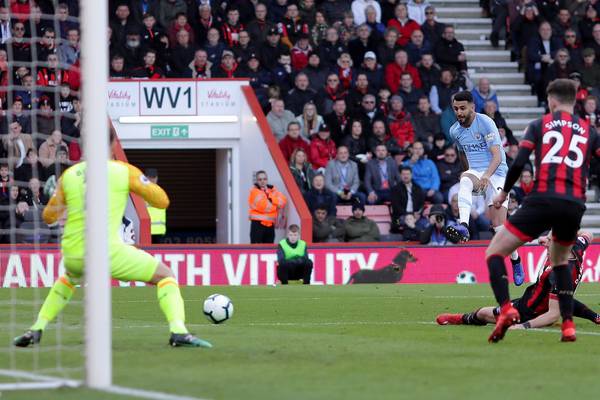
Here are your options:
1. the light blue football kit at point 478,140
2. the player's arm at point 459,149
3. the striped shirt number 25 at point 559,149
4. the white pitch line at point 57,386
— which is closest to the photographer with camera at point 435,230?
the player's arm at point 459,149

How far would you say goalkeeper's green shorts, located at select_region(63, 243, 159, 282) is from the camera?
9.93m

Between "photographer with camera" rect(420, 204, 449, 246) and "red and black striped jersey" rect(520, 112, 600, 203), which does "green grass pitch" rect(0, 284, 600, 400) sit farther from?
"photographer with camera" rect(420, 204, 449, 246)

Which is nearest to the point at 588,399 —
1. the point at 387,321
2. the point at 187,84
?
the point at 387,321

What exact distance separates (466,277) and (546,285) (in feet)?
36.6

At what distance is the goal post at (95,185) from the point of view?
8047 millimetres

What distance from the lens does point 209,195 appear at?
98.9ft

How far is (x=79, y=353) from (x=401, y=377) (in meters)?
2.69

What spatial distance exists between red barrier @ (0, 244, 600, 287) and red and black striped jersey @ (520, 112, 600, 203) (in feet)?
40.0

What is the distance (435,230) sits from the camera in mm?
23828

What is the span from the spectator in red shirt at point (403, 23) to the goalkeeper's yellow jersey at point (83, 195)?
1882 cm

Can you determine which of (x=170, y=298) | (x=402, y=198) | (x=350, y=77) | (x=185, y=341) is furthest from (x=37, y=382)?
(x=350, y=77)

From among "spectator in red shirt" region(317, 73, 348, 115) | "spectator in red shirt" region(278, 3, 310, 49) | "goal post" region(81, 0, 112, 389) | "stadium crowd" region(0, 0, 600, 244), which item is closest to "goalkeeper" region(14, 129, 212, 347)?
"goal post" region(81, 0, 112, 389)

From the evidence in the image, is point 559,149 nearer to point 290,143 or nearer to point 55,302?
point 55,302

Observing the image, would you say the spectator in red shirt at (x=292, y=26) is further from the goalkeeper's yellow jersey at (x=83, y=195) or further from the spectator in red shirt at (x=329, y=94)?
the goalkeeper's yellow jersey at (x=83, y=195)
